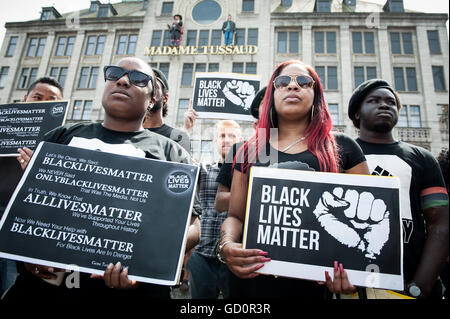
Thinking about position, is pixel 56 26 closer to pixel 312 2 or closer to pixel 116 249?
pixel 312 2

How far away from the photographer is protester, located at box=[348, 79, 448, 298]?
6.21ft

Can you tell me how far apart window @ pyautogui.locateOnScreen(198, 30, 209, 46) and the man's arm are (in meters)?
23.1

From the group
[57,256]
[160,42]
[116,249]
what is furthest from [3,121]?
[160,42]

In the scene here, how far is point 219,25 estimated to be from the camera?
22484 mm

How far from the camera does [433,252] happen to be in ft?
6.24

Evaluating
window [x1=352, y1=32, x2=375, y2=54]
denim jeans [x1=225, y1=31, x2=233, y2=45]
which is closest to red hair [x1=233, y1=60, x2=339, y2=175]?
denim jeans [x1=225, y1=31, x2=233, y2=45]

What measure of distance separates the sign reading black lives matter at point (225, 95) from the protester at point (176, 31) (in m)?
19.1

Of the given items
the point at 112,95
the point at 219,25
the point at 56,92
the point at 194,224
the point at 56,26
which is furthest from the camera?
the point at 56,26

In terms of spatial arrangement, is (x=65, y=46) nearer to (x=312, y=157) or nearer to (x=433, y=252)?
(x=312, y=157)

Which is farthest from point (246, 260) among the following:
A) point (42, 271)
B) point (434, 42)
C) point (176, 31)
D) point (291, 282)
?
point (434, 42)

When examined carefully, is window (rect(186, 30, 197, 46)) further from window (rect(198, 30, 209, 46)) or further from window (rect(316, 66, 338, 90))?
window (rect(316, 66, 338, 90))

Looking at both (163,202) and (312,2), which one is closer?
(163,202)

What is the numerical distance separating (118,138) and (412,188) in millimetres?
2403
